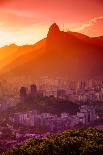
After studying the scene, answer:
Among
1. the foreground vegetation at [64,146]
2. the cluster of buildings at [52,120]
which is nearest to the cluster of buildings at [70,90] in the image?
the cluster of buildings at [52,120]

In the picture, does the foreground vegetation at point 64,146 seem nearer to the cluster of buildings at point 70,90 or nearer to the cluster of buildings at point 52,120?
the cluster of buildings at point 52,120

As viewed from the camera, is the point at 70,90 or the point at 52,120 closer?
the point at 52,120

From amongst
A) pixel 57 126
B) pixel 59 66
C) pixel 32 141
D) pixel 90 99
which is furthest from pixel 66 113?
pixel 59 66

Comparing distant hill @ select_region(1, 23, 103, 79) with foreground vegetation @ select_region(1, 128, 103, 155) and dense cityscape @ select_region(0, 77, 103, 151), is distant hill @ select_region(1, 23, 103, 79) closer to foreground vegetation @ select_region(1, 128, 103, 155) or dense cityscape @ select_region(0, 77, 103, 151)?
dense cityscape @ select_region(0, 77, 103, 151)

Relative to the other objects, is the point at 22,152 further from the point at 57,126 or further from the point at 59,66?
the point at 59,66

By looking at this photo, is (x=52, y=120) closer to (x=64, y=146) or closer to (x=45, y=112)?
(x=45, y=112)

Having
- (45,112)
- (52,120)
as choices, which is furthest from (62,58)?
(52,120)
